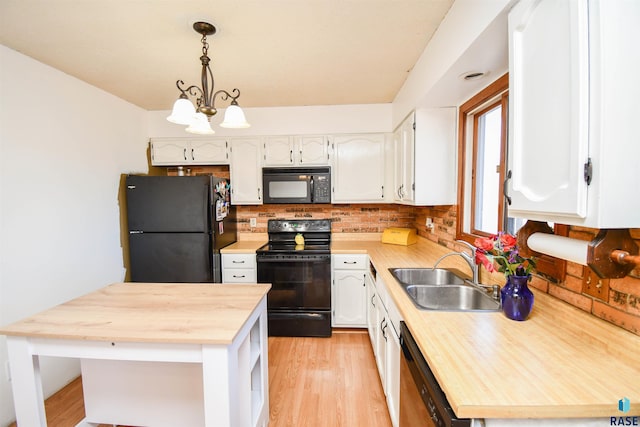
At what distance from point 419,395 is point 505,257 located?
0.65 m

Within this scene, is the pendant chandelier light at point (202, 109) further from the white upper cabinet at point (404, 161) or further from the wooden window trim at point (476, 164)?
the wooden window trim at point (476, 164)

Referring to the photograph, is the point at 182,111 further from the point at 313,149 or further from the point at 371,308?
the point at 371,308

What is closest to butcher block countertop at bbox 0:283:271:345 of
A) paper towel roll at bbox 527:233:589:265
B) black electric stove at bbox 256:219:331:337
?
black electric stove at bbox 256:219:331:337

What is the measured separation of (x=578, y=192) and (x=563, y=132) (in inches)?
6.9

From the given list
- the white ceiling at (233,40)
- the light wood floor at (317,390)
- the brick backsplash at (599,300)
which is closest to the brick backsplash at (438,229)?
the brick backsplash at (599,300)

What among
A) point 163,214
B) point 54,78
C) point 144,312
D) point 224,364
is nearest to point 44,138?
point 54,78

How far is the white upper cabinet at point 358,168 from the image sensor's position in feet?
9.32

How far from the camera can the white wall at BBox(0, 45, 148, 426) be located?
5.49 feet

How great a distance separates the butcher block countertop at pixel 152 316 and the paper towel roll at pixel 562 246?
3.98 ft

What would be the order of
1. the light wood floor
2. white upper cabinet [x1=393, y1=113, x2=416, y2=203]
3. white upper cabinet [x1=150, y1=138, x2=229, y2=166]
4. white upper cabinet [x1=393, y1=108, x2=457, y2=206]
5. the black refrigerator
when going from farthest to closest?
white upper cabinet [x1=150, y1=138, x2=229, y2=166], the black refrigerator, white upper cabinet [x1=393, y1=113, x2=416, y2=203], white upper cabinet [x1=393, y1=108, x2=457, y2=206], the light wood floor

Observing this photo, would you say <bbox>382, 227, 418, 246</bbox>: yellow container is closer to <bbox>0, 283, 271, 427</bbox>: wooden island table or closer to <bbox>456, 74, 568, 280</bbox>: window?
<bbox>456, 74, 568, 280</bbox>: window

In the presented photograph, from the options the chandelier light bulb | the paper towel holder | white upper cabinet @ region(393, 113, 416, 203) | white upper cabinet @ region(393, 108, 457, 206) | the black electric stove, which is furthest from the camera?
the black electric stove

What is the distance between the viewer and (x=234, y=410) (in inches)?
42.8

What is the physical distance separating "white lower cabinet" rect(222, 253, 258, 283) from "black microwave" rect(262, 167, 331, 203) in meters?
0.71
